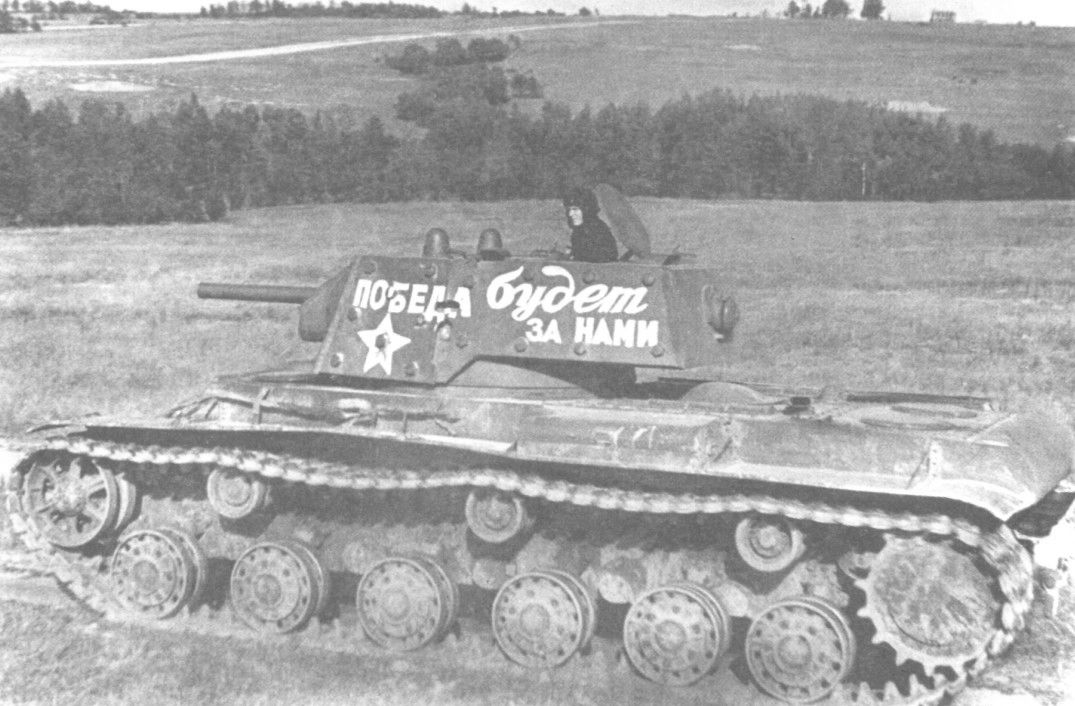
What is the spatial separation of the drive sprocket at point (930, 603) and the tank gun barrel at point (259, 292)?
512 cm

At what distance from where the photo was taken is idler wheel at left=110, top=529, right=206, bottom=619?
9.00m

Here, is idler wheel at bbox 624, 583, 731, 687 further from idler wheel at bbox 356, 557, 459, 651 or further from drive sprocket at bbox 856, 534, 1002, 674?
idler wheel at bbox 356, 557, 459, 651

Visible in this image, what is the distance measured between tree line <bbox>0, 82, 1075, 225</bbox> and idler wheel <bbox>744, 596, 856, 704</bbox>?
39.6 feet

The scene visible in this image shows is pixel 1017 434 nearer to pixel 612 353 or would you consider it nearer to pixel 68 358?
pixel 612 353

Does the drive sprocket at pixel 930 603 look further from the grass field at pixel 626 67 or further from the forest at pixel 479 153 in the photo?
the grass field at pixel 626 67

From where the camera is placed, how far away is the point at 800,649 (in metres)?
7.60

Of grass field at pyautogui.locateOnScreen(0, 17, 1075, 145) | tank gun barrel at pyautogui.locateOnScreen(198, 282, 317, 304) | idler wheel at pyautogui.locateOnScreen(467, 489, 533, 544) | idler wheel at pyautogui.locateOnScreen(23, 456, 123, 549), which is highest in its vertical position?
grass field at pyautogui.locateOnScreen(0, 17, 1075, 145)

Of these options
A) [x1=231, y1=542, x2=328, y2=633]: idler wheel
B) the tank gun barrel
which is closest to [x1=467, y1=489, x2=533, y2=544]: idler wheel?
[x1=231, y1=542, x2=328, y2=633]: idler wheel

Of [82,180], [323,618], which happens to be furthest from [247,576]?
Answer: [82,180]

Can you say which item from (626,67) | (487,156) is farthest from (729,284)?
(487,156)

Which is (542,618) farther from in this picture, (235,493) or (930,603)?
(930,603)

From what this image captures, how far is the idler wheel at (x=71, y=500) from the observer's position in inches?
360

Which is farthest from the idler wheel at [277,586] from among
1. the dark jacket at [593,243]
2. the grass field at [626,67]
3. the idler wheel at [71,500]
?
the grass field at [626,67]

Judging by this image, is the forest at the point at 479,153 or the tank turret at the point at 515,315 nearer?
the tank turret at the point at 515,315
